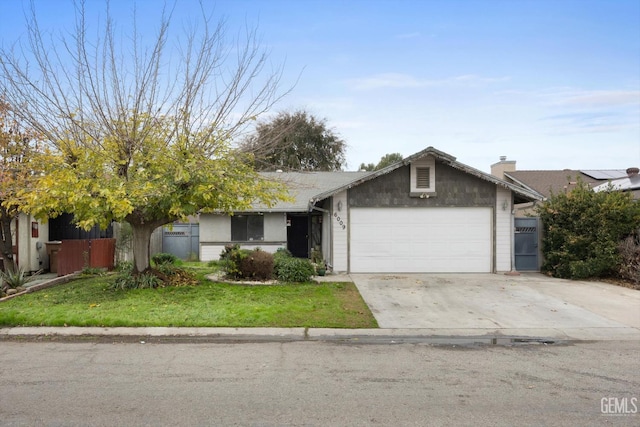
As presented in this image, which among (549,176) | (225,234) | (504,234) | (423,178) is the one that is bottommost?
(225,234)

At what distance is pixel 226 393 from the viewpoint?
193 inches

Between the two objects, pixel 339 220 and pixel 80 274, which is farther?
pixel 339 220

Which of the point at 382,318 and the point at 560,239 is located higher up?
the point at 560,239

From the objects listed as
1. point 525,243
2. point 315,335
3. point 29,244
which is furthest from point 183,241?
point 525,243

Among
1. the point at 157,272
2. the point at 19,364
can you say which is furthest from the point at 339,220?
the point at 19,364

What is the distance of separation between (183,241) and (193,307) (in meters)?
11.4

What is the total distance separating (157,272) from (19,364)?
5.75m

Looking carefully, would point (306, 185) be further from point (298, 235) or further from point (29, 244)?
point (29, 244)

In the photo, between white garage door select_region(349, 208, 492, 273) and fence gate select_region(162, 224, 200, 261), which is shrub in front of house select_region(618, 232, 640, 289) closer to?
white garage door select_region(349, 208, 492, 273)

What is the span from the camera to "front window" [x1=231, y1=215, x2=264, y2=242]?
19062 mm

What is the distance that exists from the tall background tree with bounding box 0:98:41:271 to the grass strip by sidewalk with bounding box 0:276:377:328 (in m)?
2.38

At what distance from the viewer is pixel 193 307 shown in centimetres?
912

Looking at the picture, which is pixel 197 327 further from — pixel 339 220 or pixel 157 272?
pixel 339 220

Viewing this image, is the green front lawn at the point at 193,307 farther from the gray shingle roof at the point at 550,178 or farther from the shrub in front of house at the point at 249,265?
the gray shingle roof at the point at 550,178
